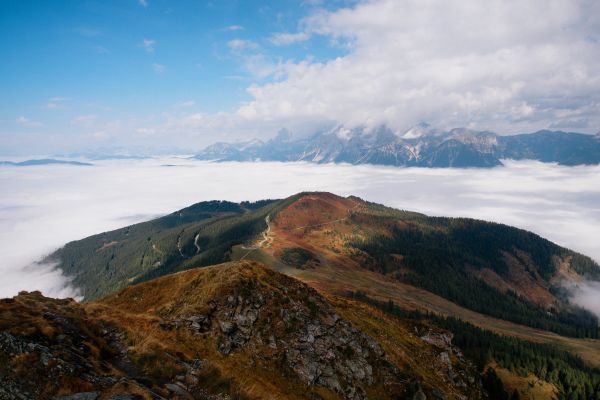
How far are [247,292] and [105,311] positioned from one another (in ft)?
71.9

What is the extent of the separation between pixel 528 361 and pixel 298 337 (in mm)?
94355

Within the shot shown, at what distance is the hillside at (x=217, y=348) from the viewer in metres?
29.3

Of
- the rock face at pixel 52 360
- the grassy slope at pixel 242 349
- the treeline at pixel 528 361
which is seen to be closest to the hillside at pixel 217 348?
the rock face at pixel 52 360

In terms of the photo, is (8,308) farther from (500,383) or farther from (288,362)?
(500,383)

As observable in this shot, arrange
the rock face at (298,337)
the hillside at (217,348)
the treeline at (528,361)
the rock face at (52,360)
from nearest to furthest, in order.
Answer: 1. the rock face at (52,360)
2. the hillside at (217,348)
3. the rock face at (298,337)
4. the treeline at (528,361)

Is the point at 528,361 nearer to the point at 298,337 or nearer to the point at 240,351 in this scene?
the point at 298,337

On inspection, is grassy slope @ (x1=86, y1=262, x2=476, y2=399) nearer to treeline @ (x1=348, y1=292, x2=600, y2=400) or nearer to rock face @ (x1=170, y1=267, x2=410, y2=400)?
rock face @ (x1=170, y1=267, x2=410, y2=400)

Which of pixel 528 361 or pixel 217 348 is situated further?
pixel 528 361

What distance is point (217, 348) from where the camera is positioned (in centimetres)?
4812

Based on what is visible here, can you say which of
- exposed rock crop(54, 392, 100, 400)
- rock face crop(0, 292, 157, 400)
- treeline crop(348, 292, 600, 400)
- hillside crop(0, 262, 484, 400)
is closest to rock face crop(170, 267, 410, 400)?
hillside crop(0, 262, 484, 400)

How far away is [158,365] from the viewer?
37.2 m

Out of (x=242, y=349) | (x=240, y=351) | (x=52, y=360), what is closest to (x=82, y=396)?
(x=52, y=360)

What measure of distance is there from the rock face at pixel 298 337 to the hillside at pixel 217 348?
189 mm

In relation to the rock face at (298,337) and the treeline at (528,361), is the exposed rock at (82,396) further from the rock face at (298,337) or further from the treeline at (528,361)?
the treeline at (528,361)
